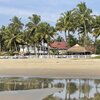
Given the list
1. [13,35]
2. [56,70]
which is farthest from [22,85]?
[13,35]

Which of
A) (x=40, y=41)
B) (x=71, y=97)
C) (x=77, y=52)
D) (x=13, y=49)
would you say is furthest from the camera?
(x=13, y=49)

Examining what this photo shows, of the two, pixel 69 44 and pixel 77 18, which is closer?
pixel 77 18

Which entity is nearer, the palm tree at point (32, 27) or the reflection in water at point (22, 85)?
the reflection in water at point (22, 85)

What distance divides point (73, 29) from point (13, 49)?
18296 mm

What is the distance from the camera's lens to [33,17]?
8050 centimetres

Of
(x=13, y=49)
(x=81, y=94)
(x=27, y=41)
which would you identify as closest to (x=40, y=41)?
(x=27, y=41)

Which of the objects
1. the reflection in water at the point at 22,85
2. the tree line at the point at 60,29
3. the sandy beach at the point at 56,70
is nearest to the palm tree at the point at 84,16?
the tree line at the point at 60,29

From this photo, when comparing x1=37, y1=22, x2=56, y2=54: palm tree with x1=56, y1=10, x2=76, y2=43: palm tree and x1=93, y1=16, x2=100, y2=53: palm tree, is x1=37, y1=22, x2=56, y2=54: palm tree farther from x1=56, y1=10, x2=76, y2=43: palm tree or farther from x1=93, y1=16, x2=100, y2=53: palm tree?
x1=93, y1=16, x2=100, y2=53: palm tree

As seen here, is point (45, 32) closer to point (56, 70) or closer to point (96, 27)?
point (96, 27)

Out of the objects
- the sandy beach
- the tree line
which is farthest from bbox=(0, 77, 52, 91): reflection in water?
the tree line

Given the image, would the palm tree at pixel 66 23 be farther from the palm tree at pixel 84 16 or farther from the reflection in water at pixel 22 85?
the reflection in water at pixel 22 85

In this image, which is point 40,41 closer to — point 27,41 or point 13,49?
point 27,41

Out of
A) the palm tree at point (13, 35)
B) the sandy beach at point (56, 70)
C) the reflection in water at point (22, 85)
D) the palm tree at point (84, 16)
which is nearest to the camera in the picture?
the reflection in water at point (22, 85)

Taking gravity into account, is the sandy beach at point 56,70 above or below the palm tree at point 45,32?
below
